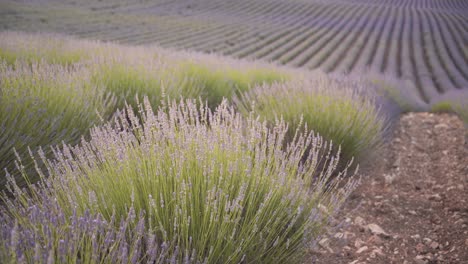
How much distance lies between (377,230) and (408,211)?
1.71 feet

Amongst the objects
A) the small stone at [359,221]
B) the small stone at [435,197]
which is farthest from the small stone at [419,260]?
the small stone at [435,197]

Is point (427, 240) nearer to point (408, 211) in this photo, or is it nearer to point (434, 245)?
point (434, 245)

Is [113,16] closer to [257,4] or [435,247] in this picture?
[257,4]

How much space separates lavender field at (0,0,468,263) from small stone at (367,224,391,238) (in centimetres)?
37

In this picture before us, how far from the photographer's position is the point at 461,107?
5.64 metres

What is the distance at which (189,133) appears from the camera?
6.64ft

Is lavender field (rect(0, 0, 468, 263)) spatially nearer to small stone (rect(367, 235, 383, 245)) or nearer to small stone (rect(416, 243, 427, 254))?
small stone (rect(367, 235, 383, 245))

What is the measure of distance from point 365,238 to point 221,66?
4380 mm

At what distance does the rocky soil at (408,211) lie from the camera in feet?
7.50

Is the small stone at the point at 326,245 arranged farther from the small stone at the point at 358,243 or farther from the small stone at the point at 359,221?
the small stone at the point at 359,221

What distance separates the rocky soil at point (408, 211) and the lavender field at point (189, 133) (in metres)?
0.19

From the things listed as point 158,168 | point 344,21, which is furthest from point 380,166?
point 344,21

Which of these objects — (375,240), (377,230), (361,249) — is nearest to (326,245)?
(361,249)

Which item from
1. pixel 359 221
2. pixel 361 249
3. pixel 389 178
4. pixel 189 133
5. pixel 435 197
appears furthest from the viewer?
pixel 389 178
